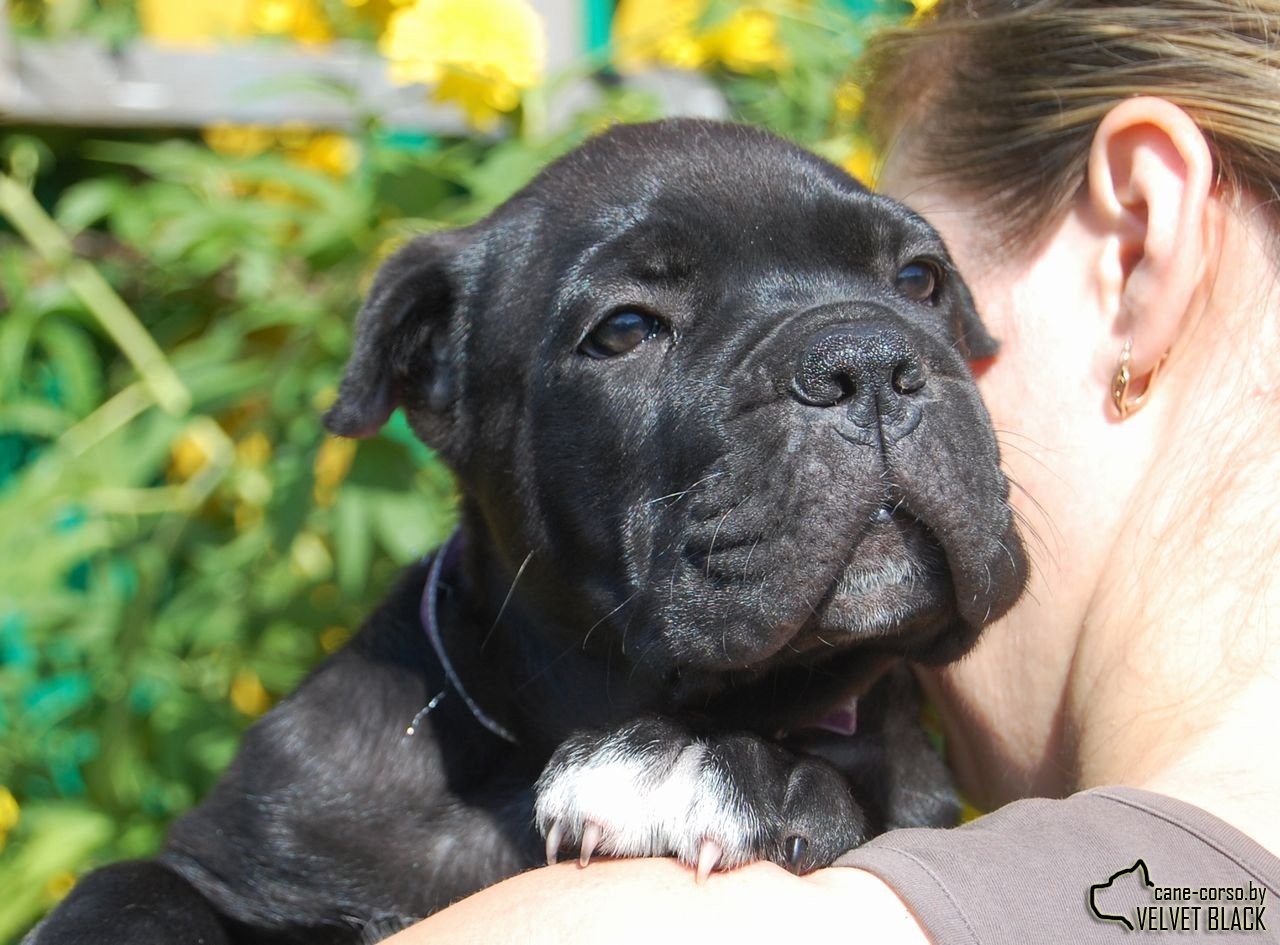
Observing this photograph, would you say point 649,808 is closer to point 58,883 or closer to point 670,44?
point 58,883

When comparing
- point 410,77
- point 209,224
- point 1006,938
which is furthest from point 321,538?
point 1006,938

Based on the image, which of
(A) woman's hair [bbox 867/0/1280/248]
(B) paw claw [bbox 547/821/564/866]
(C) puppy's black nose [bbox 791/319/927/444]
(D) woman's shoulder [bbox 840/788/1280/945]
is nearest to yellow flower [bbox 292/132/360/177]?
(A) woman's hair [bbox 867/0/1280/248]

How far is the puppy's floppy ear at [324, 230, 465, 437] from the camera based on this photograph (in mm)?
2344

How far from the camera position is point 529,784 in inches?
90.7

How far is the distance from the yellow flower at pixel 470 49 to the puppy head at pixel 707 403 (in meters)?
0.65

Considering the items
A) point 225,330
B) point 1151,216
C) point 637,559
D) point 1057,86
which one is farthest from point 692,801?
point 225,330

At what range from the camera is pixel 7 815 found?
3.18m

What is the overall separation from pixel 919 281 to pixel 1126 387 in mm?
390

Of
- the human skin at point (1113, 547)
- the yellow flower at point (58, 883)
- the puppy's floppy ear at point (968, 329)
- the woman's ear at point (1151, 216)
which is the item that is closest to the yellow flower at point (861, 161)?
the human skin at point (1113, 547)

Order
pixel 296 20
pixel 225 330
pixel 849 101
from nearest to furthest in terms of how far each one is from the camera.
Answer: pixel 849 101
pixel 225 330
pixel 296 20

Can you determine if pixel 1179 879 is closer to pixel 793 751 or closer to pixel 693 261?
pixel 793 751

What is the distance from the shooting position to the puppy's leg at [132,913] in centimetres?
208

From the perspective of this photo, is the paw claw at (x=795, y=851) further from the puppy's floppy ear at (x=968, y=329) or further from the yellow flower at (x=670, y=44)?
the yellow flower at (x=670, y=44)

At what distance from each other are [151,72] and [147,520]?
1.66 metres
